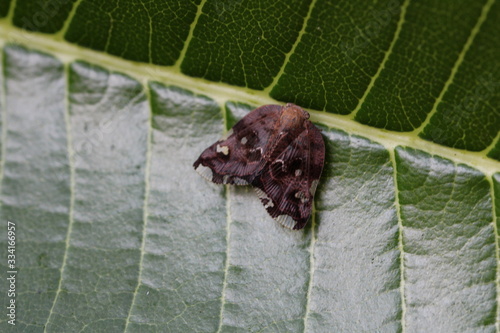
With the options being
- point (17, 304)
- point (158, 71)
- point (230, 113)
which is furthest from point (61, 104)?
point (17, 304)

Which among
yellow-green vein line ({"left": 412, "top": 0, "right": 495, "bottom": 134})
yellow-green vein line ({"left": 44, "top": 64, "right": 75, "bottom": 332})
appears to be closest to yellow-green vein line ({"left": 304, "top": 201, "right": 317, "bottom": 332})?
yellow-green vein line ({"left": 412, "top": 0, "right": 495, "bottom": 134})

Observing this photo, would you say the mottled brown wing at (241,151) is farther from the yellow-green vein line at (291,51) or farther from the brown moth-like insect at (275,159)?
the yellow-green vein line at (291,51)

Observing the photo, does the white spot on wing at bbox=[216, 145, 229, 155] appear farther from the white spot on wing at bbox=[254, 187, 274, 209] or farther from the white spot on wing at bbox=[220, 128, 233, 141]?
the white spot on wing at bbox=[254, 187, 274, 209]

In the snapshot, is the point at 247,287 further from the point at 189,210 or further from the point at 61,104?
the point at 61,104

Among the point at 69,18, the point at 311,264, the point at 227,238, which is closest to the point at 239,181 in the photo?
the point at 227,238

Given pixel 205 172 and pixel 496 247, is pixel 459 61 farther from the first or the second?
pixel 205 172

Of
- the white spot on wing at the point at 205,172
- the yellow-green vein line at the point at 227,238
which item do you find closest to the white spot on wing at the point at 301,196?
the yellow-green vein line at the point at 227,238

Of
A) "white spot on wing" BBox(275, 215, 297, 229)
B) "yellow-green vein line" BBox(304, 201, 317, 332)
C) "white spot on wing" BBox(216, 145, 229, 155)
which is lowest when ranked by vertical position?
"yellow-green vein line" BBox(304, 201, 317, 332)
